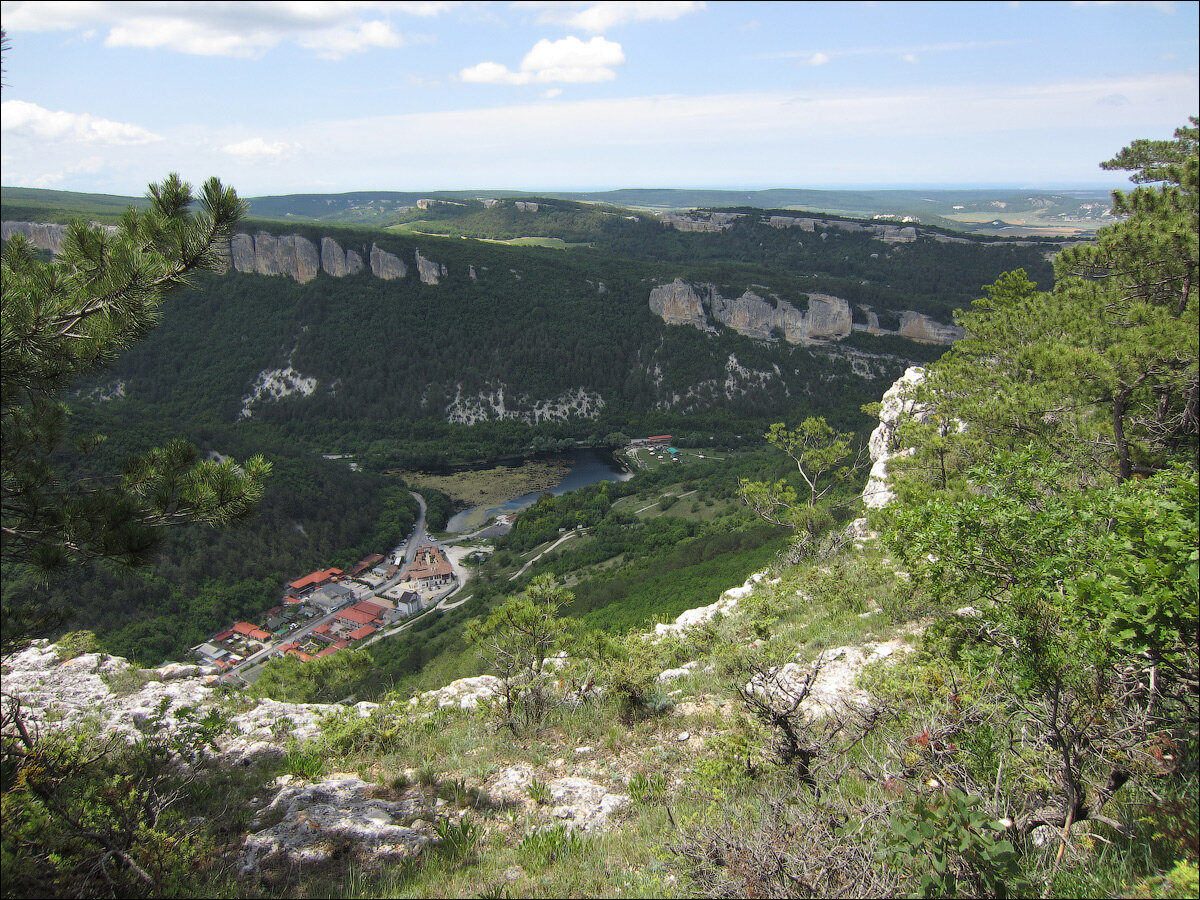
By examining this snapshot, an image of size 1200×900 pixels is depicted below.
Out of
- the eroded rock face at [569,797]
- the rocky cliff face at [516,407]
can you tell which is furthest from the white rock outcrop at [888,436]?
the rocky cliff face at [516,407]

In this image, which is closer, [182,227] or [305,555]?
[182,227]

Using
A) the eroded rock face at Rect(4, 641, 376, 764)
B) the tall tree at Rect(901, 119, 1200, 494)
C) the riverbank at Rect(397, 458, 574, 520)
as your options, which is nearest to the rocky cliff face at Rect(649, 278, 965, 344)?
the riverbank at Rect(397, 458, 574, 520)

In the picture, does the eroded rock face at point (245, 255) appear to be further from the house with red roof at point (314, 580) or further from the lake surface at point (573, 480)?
the house with red roof at point (314, 580)

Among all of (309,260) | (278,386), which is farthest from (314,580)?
(309,260)

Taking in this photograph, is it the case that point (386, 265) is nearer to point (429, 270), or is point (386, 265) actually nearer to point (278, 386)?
point (429, 270)

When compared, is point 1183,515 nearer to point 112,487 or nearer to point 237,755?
point 112,487

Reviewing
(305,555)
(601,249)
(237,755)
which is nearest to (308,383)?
(305,555)

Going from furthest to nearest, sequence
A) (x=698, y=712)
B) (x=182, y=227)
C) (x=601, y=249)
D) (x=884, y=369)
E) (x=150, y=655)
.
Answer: (x=601, y=249) → (x=884, y=369) → (x=150, y=655) → (x=698, y=712) → (x=182, y=227)
